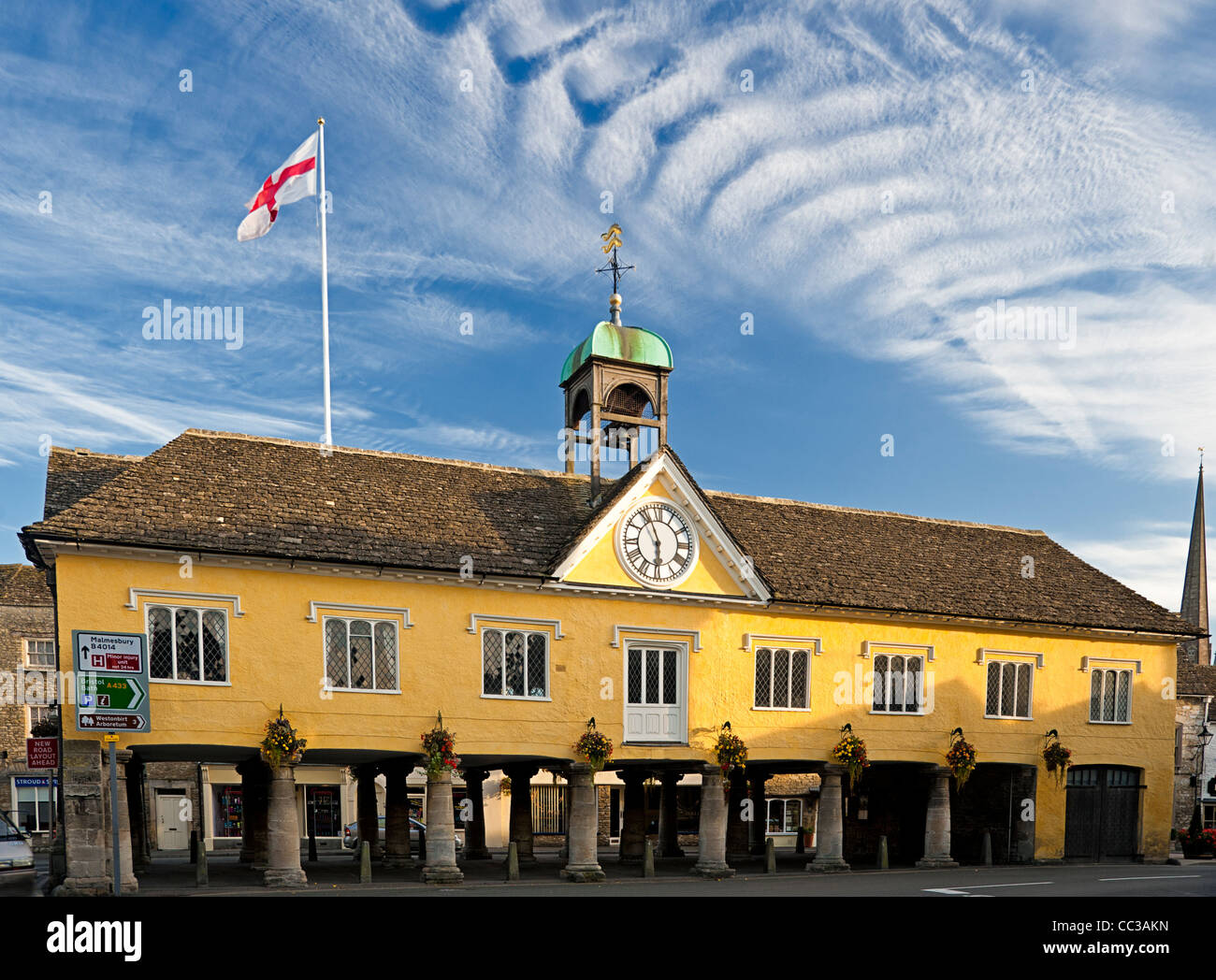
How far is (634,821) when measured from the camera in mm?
30766


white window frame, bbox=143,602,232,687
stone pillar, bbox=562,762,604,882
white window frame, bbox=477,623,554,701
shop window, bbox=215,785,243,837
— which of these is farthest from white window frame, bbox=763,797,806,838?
white window frame, bbox=143,602,232,687

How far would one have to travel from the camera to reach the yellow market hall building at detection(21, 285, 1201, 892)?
21828 millimetres

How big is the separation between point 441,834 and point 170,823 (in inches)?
956

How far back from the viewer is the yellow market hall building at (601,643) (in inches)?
859

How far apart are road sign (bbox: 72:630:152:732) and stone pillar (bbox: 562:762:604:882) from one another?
11.7 metres

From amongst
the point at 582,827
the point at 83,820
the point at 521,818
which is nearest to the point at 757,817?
the point at 521,818

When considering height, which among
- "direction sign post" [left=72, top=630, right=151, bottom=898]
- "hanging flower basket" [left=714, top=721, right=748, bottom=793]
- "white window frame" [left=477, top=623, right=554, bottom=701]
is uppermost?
"direction sign post" [left=72, top=630, right=151, bottom=898]

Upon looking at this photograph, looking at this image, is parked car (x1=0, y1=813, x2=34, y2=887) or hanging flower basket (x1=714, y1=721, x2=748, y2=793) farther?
hanging flower basket (x1=714, y1=721, x2=748, y2=793)

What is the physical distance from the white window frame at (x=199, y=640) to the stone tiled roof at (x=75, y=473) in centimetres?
432

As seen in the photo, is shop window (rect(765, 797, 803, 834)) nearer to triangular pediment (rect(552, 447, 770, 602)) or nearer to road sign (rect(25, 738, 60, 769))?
triangular pediment (rect(552, 447, 770, 602))

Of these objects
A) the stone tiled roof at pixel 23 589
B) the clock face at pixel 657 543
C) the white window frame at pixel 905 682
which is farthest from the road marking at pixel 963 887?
the stone tiled roof at pixel 23 589

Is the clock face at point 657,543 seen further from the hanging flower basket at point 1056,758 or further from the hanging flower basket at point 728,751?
the hanging flower basket at point 1056,758

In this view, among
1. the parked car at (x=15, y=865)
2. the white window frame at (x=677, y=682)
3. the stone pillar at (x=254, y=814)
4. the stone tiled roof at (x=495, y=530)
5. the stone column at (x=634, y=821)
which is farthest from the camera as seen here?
the stone column at (x=634, y=821)

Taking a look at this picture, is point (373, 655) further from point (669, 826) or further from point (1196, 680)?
point (1196, 680)
